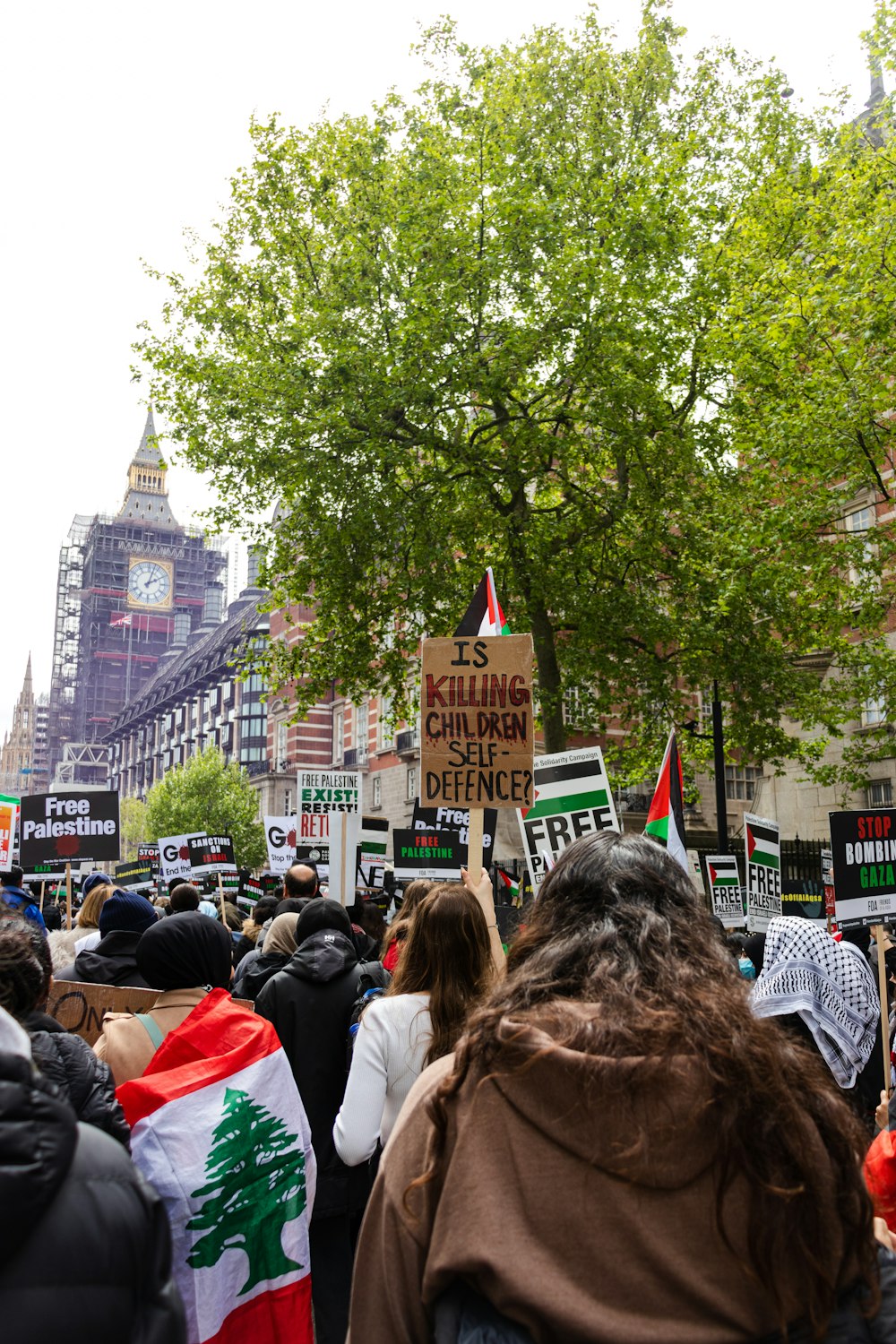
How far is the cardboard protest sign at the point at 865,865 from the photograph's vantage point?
791 cm

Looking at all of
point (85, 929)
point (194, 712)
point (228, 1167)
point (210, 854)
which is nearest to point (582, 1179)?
point (228, 1167)

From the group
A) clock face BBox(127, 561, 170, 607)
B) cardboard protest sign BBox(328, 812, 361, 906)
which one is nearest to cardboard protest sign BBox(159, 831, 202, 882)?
cardboard protest sign BBox(328, 812, 361, 906)

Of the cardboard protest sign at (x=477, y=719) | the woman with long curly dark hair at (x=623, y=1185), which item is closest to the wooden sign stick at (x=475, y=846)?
the cardboard protest sign at (x=477, y=719)

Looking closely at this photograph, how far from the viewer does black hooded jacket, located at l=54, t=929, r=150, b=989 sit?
5.50 m

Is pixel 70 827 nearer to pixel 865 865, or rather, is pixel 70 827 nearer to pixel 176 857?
pixel 176 857

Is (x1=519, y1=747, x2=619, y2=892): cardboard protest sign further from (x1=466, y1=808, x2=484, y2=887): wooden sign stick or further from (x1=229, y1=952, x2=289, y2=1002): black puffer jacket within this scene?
(x1=229, y1=952, x2=289, y2=1002): black puffer jacket

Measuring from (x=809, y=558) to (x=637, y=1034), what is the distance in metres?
17.0

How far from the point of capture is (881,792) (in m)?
25.3

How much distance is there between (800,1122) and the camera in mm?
1616

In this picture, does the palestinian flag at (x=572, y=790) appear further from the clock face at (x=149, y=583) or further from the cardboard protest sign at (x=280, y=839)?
the clock face at (x=149, y=583)

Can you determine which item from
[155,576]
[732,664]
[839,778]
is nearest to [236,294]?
[732,664]

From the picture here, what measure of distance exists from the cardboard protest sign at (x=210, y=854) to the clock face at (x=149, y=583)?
412 ft

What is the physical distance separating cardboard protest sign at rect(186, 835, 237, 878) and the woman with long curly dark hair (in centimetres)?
1591

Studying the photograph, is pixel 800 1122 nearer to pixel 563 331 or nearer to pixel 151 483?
pixel 563 331
